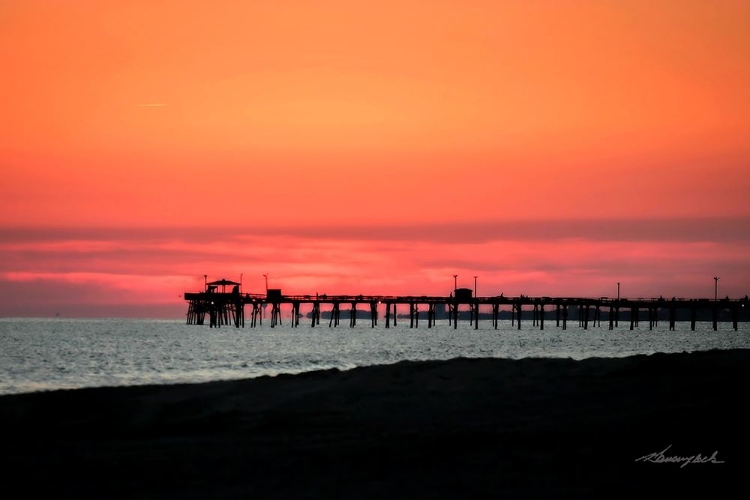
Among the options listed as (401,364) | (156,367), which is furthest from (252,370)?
(401,364)

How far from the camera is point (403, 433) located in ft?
56.7

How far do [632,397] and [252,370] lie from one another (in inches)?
1341

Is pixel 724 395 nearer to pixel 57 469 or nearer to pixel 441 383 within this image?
pixel 441 383

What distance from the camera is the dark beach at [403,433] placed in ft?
44.0

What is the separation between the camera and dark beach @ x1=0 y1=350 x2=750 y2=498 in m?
13.4

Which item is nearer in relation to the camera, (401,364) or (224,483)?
(224,483)

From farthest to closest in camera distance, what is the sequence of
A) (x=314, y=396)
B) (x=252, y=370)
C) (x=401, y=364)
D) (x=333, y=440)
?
(x=252, y=370), (x=401, y=364), (x=314, y=396), (x=333, y=440)

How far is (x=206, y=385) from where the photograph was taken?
80.5 feet

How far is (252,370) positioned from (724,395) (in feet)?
116

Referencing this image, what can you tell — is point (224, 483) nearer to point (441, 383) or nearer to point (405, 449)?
point (405, 449)

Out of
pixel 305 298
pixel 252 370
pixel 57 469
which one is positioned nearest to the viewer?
pixel 57 469
